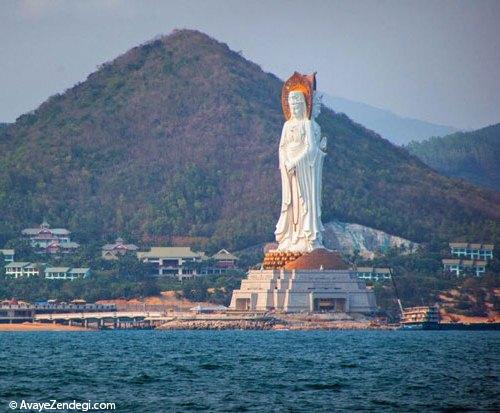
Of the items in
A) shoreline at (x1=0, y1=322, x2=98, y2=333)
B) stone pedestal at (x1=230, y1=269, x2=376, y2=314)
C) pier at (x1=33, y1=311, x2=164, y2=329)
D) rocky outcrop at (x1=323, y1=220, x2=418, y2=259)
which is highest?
rocky outcrop at (x1=323, y1=220, x2=418, y2=259)

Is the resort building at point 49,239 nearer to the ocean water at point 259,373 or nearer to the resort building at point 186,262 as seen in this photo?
the resort building at point 186,262

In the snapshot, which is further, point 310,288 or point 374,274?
point 374,274

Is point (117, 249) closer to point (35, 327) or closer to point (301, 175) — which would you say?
point (35, 327)

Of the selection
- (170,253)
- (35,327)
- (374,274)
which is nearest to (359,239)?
(374,274)

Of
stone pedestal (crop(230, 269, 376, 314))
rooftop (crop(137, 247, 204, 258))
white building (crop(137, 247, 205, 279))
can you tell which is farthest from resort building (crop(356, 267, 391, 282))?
stone pedestal (crop(230, 269, 376, 314))

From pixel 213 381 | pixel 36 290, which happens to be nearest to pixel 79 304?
pixel 36 290

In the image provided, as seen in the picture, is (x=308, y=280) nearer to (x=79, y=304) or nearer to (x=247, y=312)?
(x=247, y=312)

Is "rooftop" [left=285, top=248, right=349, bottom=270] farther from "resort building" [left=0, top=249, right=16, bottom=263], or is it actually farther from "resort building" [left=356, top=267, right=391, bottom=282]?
"resort building" [left=0, top=249, right=16, bottom=263]

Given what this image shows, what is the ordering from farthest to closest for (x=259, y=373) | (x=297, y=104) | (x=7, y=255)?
(x=7, y=255) → (x=297, y=104) → (x=259, y=373)
